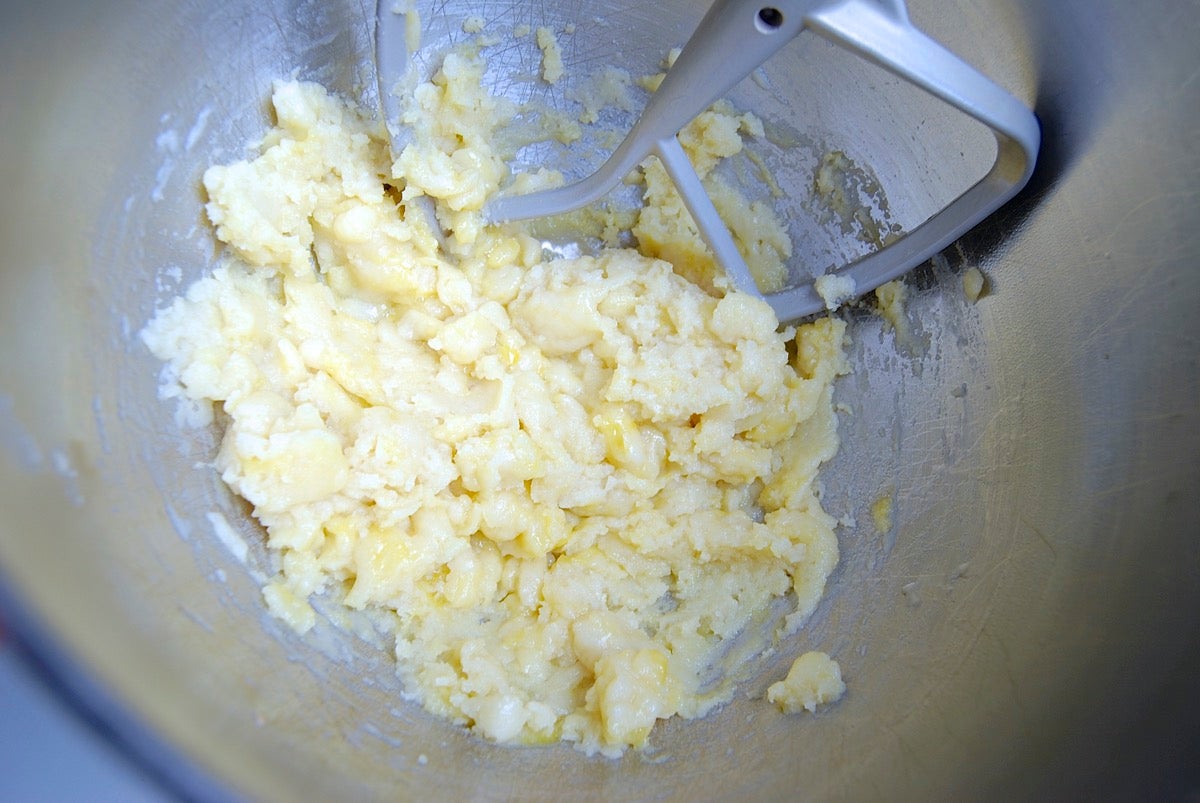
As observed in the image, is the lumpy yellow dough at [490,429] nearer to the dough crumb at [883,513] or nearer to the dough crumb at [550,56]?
the dough crumb at [883,513]

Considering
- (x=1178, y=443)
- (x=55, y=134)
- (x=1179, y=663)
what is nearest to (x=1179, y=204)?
(x=1178, y=443)

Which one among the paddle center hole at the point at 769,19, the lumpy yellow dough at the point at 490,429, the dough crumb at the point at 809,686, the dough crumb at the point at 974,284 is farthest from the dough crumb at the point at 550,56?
the dough crumb at the point at 809,686

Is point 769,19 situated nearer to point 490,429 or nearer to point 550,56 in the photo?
point 550,56

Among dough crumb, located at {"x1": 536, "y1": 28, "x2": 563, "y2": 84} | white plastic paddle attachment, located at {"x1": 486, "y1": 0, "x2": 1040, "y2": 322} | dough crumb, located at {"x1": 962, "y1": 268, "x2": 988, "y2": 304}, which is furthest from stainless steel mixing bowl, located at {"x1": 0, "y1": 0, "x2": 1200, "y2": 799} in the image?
dough crumb, located at {"x1": 536, "y1": 28, "x2": 563, "y2": 84}

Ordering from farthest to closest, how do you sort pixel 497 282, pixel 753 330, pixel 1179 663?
pixel 497 282, pixel 753 330, pixel 1179 663

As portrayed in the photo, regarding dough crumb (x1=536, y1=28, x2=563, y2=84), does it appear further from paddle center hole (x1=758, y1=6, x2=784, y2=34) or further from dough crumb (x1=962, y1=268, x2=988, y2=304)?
dough crumb (x1=962, y1=268, x2=988, y2=304)

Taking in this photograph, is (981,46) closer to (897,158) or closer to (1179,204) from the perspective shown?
(897,158)
